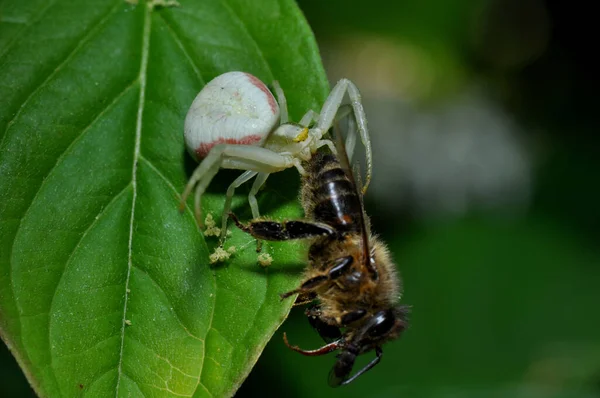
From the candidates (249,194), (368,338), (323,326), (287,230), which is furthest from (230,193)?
(368,338)

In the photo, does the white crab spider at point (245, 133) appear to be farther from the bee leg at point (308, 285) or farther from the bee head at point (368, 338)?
the bee head at point (368, 338)

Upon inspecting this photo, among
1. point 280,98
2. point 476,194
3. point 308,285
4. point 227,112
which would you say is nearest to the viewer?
point 308,285

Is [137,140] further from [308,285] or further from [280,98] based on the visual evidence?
[308,285]

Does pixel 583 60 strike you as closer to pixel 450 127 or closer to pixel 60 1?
pixel 450 127

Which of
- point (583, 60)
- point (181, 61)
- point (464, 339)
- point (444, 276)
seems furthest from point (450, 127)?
point (181, 61)

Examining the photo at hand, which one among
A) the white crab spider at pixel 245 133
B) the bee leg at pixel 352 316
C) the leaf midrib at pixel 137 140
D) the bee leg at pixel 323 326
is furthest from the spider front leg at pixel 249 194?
the bee leg at pixel 352 316

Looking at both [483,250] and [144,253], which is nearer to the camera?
[144,253]

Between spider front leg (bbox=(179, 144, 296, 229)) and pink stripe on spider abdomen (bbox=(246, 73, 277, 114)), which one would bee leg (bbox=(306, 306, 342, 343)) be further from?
pink stripe on spider abdomen (bbox=(246, 73, 277, 114))
